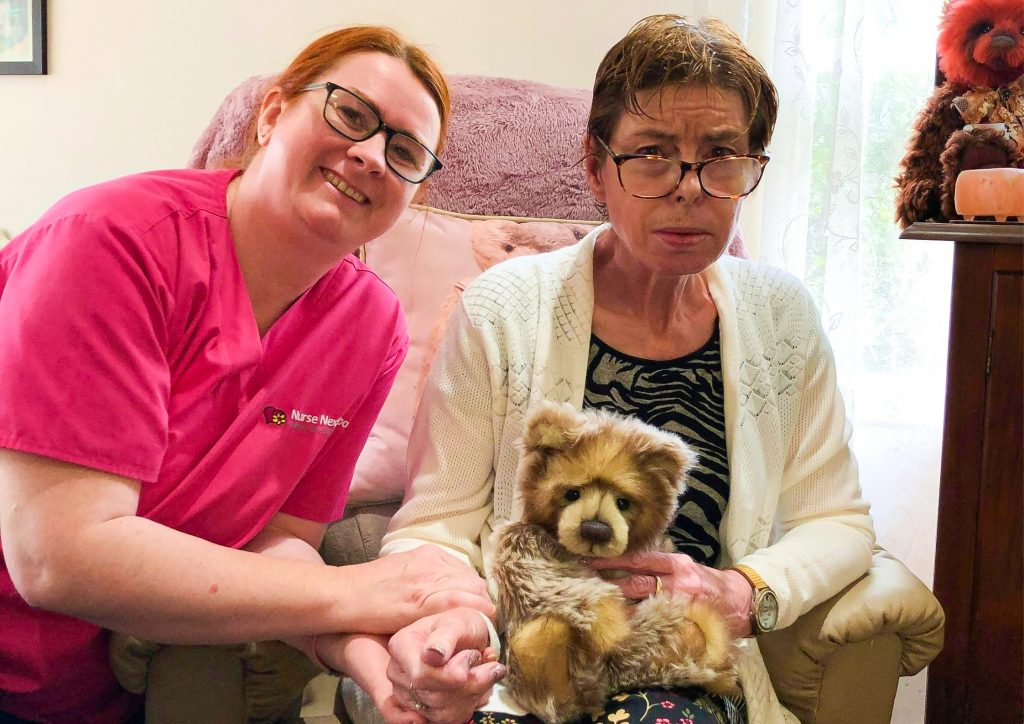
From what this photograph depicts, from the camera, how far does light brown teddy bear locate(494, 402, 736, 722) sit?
94 centimetres

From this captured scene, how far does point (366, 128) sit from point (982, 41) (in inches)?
44.6

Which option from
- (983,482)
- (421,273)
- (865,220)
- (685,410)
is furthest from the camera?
(865,220)

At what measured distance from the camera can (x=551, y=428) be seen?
3.19ft

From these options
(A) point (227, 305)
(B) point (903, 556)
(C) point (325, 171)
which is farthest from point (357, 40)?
(B) point (903, 556)

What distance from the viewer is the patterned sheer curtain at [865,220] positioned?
198 cm

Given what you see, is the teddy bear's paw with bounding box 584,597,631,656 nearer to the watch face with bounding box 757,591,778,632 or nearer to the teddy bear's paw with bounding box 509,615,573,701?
the teddy bear's paw with bounding box 509,615,573,701

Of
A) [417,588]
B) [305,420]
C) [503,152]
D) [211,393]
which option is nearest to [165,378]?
[211,393]

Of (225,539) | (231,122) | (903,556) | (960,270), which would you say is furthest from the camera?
(903,556)

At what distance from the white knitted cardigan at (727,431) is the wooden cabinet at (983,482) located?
0.65 ft

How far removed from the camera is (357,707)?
3.70 ft

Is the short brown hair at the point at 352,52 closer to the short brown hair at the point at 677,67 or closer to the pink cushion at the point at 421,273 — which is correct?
the short brown hair at the point at 677,67

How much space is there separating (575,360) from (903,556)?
1302 millimetres

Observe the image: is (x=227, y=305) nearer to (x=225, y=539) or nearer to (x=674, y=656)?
(x=225, y=539)

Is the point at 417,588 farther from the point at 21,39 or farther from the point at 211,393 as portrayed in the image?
the point at 21,39
